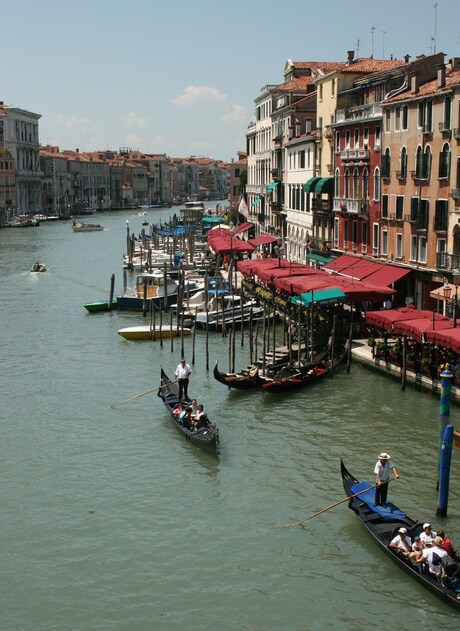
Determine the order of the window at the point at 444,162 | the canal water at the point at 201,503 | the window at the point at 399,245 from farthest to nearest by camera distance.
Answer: the window at the point at 399,245, the window at the point at 444,162, the canal water at the point at 201,503

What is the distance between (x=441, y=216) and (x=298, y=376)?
685cm

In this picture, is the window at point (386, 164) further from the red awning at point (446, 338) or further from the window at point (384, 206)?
the red awning at point (446, 338)

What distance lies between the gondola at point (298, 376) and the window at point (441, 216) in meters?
4.83

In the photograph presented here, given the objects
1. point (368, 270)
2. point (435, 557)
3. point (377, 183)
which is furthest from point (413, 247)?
point (435, 557)

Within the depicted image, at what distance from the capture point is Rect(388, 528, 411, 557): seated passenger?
11328 mm

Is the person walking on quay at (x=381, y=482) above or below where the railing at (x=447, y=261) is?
below

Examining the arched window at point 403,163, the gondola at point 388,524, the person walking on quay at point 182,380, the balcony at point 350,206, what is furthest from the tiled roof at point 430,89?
the gondola at point 388,524

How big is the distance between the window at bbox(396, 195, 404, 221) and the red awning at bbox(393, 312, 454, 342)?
7109 millimetres

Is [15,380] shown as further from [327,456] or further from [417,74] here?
[417,74]

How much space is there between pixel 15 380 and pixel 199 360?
5.18 meters

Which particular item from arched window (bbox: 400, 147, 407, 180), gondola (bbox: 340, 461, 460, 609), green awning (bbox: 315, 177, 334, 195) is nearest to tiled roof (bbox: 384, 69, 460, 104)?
arched window (bbox: 400, 147, 407, 180)

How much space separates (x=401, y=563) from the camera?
11289 millimetres

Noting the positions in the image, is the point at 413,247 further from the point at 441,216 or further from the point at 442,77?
the point at 442,77

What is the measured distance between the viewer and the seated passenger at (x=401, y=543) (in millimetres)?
11328
